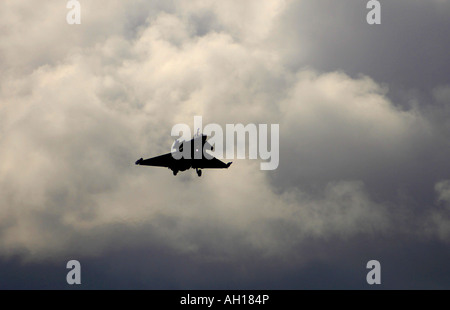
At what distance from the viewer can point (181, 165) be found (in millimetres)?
93000

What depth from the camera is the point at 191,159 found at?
90.6 meters

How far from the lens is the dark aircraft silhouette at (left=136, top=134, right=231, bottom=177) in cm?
8369

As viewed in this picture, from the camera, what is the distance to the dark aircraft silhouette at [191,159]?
83.7 metres

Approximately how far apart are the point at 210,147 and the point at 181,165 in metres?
11.9
